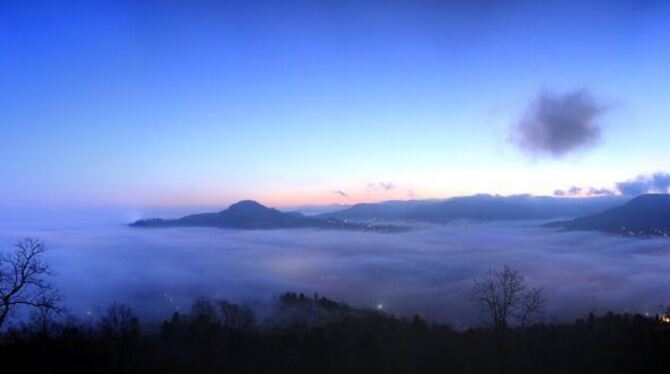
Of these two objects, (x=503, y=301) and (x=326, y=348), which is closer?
(x=503, y=301)

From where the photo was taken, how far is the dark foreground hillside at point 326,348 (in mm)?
60969

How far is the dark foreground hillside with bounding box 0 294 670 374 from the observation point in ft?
200

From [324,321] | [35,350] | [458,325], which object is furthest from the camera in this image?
[458,325]

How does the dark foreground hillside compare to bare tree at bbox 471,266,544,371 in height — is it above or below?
below

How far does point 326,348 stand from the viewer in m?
77.8

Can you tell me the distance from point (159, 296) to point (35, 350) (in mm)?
129112

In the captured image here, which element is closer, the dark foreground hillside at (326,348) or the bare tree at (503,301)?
the bare tree at (503,301)

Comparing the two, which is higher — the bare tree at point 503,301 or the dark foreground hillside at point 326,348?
the bare tree at point 503,301

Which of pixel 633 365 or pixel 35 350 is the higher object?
pixel 35 350

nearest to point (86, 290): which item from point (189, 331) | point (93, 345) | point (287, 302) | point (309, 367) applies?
point (287, 302)

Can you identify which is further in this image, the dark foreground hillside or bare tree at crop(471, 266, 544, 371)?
the dark foreground hillside

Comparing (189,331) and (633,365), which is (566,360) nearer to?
(633,365)

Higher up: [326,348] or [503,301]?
[503,301]

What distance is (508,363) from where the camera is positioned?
212 ft
